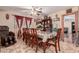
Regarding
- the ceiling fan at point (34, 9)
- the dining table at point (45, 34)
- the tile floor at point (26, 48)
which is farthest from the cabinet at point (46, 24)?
the tile floor at point (26, 48)

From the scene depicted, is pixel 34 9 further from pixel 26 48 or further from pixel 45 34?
pixel 26 48

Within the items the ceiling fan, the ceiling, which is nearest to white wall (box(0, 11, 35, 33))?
the ceiling

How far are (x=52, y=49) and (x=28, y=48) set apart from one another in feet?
1.45

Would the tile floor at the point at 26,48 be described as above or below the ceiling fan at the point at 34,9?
below

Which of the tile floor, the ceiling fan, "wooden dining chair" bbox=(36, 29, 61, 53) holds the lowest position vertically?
the tile floor

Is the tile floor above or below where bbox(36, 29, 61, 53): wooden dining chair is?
below

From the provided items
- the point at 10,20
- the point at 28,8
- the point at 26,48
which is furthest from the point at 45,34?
the point at 10,20

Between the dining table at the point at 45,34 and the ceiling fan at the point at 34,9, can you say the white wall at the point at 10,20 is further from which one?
the dining table at the point at 45,34

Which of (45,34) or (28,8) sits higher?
(28,8)

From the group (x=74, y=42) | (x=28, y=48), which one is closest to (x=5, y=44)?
(x=28, y=48)

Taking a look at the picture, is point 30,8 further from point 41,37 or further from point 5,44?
point 5,44

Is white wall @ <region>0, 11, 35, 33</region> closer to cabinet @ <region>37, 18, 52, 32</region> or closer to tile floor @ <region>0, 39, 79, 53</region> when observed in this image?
tile floor @ <region>0, 39, 79, 53</region>

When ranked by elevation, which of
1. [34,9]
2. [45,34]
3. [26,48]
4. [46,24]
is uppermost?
[34,9]

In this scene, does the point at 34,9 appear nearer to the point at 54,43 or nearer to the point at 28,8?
the point at 28,8
